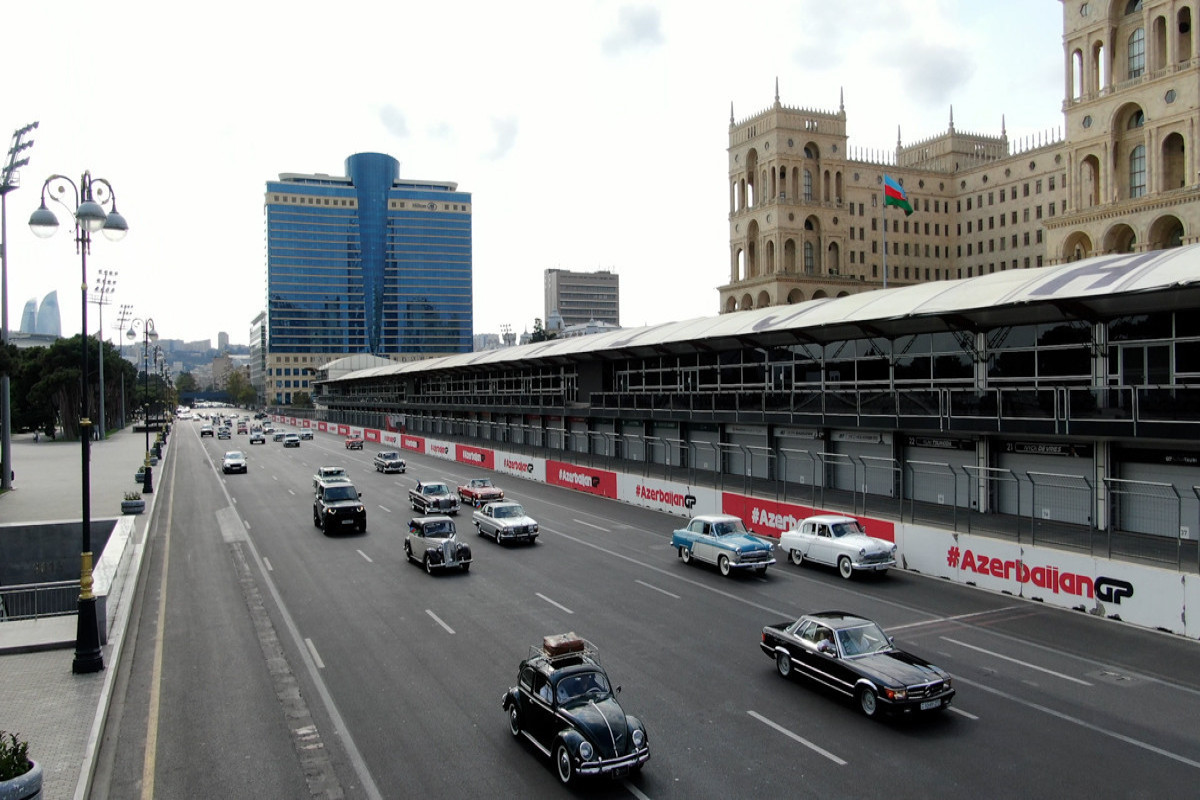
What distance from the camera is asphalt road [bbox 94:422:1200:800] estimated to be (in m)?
10.7

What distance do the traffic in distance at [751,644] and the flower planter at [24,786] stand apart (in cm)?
610

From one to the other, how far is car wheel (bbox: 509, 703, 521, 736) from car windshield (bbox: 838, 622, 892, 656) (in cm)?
588

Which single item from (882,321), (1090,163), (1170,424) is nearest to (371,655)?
(1170,424)

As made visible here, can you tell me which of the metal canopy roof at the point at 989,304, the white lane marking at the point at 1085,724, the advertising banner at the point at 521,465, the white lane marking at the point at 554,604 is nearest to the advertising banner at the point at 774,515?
the metal canopy roof at the point at 989,304

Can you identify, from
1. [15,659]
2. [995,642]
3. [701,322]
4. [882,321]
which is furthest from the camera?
[701,322]

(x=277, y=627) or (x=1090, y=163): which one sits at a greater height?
(x=1090, y=163)

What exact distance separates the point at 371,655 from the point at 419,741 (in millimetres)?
4456

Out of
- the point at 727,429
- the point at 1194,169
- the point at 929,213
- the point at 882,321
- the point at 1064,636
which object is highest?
the point at 929,213

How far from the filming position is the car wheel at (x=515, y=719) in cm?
1173

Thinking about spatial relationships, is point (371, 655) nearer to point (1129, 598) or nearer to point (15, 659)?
point (15, 659)

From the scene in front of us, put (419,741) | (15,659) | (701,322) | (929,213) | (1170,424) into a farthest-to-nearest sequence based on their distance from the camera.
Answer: (929,213) → (701,322) → (1170,424) → (15,659) → (419,741)

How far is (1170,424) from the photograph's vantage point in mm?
20719

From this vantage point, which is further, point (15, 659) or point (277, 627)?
point (277, 627)

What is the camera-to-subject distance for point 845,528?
23953mm
